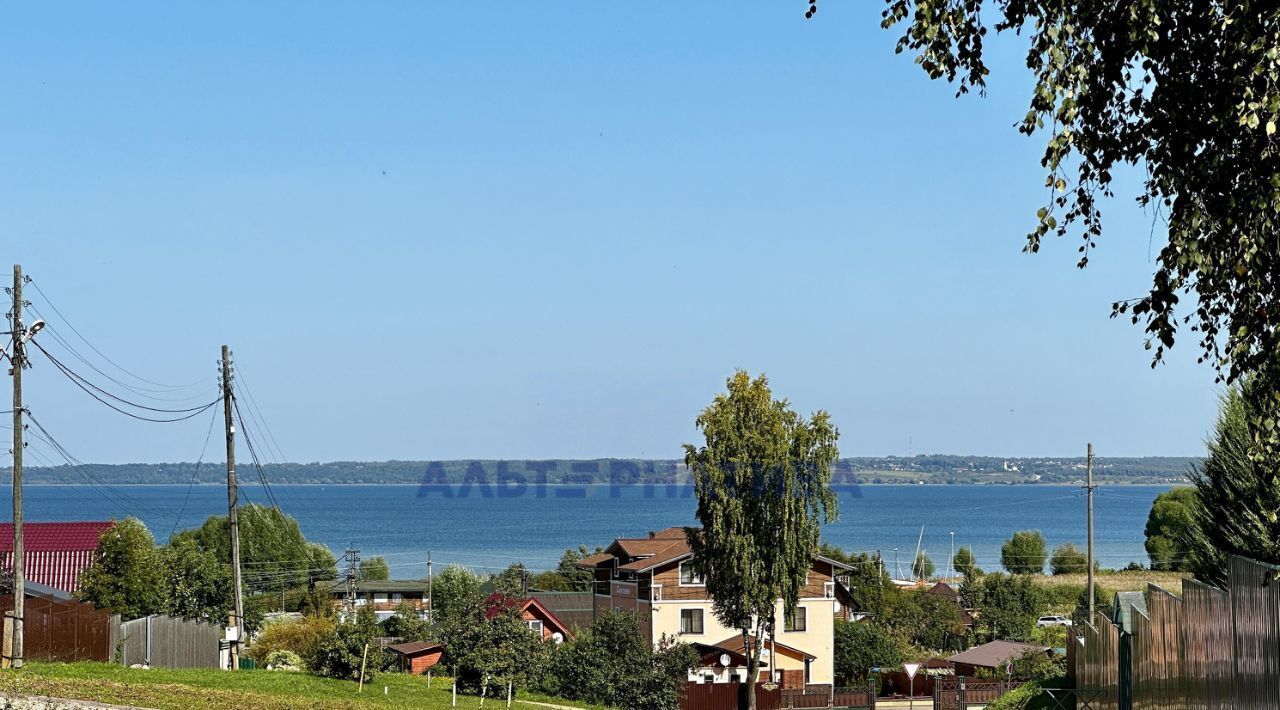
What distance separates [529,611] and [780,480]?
23.4 meters

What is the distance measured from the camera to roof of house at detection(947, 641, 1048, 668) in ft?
169

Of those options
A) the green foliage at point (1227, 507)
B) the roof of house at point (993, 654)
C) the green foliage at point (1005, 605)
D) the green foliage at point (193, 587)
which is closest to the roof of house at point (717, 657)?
the roof of house at point (993, 654)

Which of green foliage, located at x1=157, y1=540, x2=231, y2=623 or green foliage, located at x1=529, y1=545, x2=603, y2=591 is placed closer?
green foliage, located at x1=157, y1=540, x2=231, y2=623

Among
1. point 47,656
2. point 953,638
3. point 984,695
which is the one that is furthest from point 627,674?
point 953,638

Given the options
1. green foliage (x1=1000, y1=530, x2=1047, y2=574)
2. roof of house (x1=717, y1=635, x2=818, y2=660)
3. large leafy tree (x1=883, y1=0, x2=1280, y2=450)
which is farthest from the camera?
green foliage (x1=1000, y1=530, x2=1047, y2=574)

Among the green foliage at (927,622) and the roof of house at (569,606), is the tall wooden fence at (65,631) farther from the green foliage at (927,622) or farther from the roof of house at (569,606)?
the roof of house at (569,606)

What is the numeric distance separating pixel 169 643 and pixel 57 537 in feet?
70.6

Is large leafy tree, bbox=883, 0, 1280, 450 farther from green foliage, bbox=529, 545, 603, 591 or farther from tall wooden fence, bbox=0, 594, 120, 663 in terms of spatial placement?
green foliage, bbox=529, 545, 603, 591

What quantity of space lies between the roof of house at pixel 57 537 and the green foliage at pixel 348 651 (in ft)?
75.9

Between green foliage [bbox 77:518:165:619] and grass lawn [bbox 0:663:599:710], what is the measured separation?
818cm

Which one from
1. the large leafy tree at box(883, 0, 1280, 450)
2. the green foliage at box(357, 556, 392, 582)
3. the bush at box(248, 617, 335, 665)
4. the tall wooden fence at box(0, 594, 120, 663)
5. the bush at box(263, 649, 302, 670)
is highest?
the large leafy tree at box(883, 0, 1280, 450)

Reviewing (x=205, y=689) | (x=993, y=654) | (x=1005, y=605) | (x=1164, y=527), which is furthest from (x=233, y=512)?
(x=1164, y=527)

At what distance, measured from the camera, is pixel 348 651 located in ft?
110

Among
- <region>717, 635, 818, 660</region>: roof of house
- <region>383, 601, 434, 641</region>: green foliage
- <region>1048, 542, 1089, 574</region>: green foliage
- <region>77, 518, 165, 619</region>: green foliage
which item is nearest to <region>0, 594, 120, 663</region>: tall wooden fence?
<region>77, 518, 165, 619</region>: green foliage
